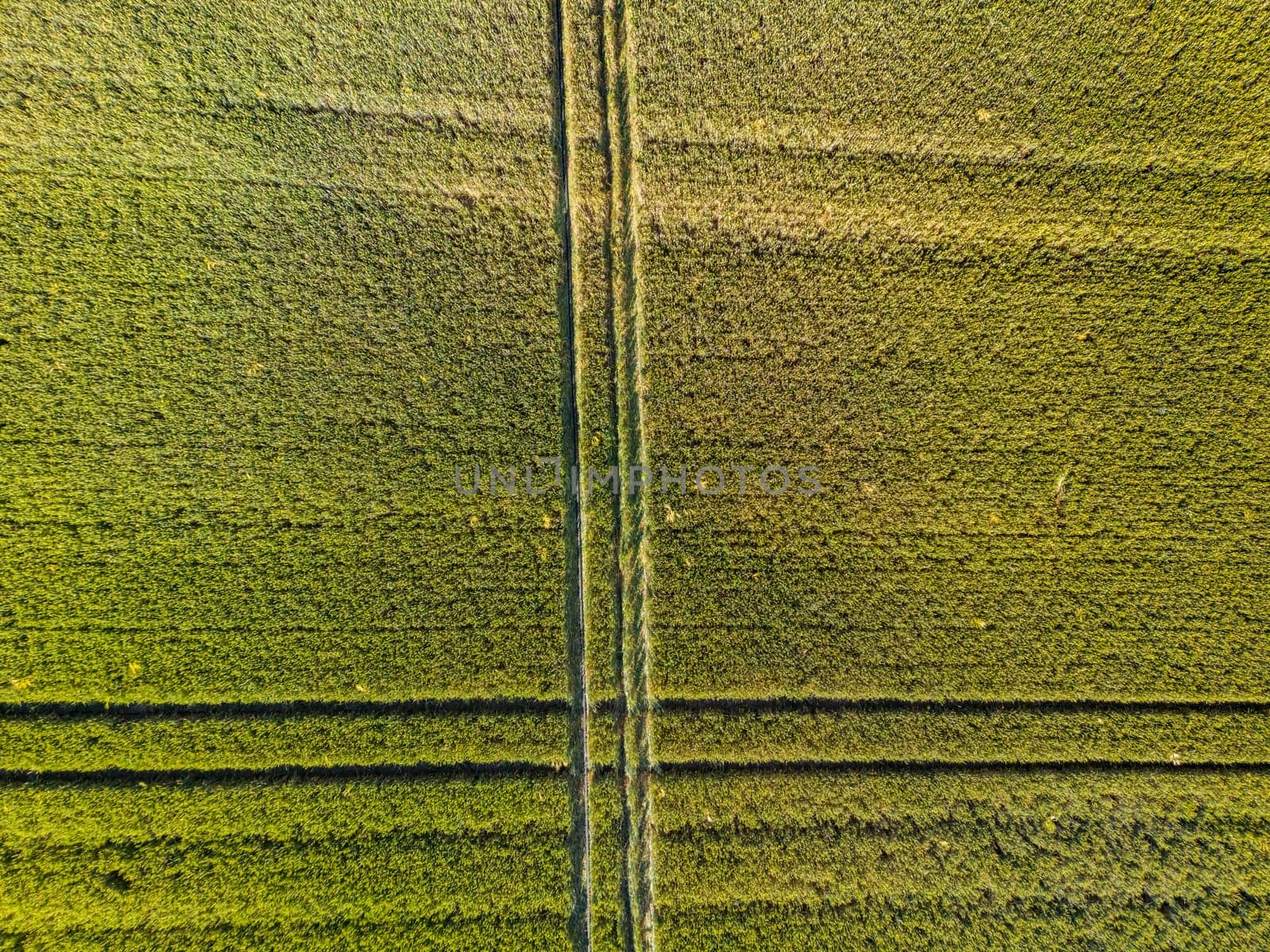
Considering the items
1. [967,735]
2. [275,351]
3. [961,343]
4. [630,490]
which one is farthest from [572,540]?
[961,343]

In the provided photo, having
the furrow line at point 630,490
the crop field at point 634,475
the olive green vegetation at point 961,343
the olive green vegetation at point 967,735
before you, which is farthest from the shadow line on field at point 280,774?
the olive green vegetation at point 961,343

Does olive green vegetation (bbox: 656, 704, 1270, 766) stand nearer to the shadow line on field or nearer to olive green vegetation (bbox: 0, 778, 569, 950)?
the shadow line on field

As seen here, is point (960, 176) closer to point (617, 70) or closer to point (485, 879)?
point (617, 70)

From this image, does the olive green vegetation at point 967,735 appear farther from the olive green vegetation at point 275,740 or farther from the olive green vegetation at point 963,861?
the olive green vegetation at point 275,740

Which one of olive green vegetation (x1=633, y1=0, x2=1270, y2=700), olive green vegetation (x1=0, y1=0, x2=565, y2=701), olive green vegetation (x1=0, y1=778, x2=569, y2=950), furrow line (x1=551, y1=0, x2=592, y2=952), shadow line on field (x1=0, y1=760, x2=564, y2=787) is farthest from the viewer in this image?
olive green vegetation (x1=633, y1=0, x2=1270, y2=700)

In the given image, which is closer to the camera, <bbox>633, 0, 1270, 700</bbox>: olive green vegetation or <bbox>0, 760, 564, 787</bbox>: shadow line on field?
<bbox>0, 760, 564, 787</bbox>: shadow line on field

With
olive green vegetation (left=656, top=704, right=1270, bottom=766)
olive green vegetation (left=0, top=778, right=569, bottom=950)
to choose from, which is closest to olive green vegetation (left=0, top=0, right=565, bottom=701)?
olive green vegetation (left=0, top=778, right=569, bottom=950)
